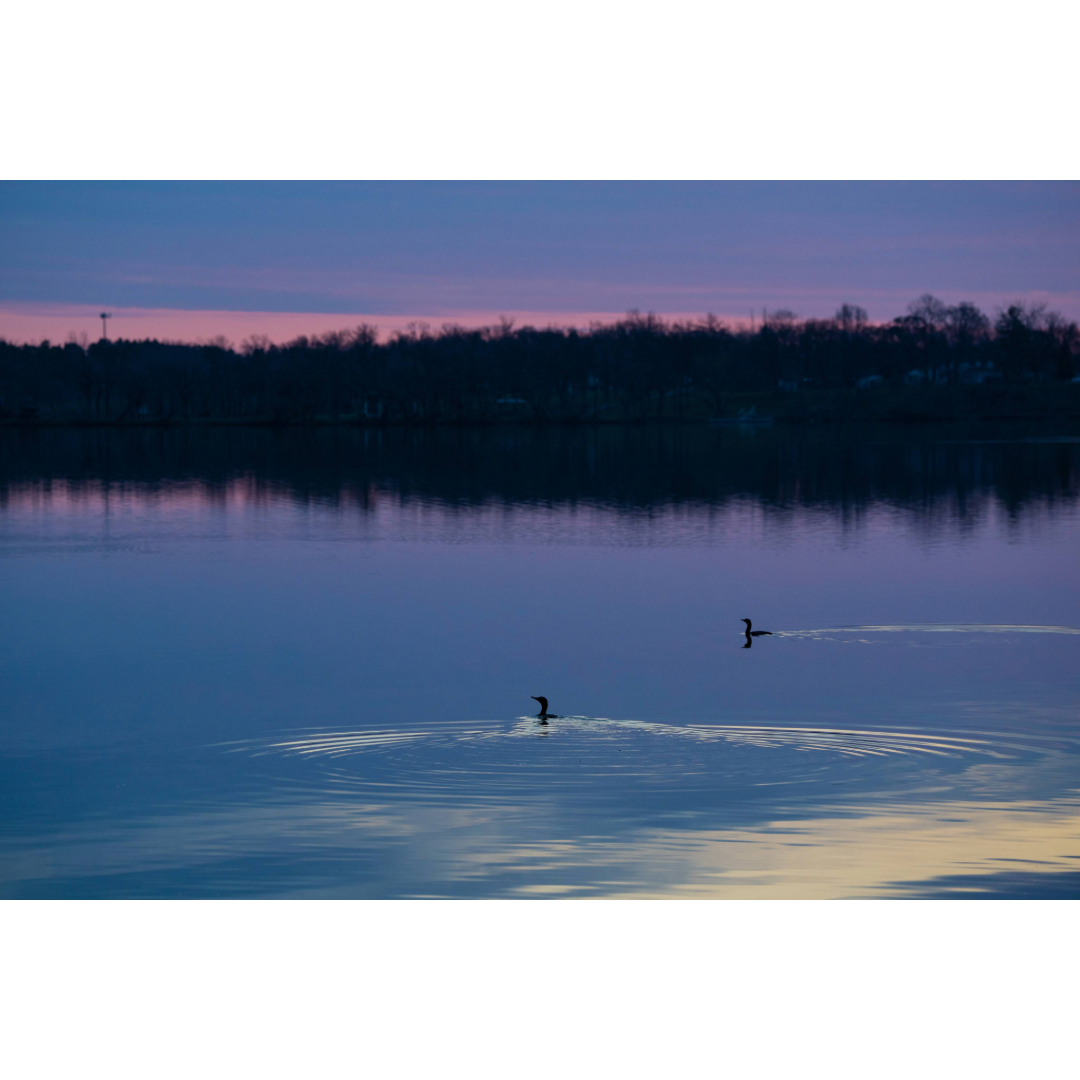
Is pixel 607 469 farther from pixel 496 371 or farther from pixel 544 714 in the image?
pixel 496 371

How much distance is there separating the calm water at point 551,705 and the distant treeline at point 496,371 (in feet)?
211

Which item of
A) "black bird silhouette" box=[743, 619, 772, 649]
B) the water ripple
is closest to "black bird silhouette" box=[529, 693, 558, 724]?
the water ripple

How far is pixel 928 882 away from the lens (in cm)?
855

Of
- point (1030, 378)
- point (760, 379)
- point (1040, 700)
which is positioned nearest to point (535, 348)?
point (760, 379)

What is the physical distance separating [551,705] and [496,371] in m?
92.5

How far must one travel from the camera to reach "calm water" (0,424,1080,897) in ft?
29.7

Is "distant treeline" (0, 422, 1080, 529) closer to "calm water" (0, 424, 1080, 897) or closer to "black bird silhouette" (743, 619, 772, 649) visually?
"calm water" (0, 424, 1080, 897)

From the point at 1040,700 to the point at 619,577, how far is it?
396 inches

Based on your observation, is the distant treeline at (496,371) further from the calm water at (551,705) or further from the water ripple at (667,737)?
Result: the water ripple at (667,737)

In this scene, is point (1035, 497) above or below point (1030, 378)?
below

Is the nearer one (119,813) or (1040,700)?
(119,813)

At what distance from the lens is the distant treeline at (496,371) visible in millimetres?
93938

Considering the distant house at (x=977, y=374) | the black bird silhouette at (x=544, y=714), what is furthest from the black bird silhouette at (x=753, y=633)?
the distant house at (x=977, y=374)
